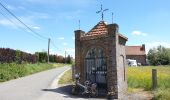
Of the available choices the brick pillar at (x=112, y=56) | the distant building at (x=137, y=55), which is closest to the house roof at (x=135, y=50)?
the distant building at (x=137, y=55)

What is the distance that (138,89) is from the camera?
2095cm

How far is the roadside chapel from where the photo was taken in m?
17.7

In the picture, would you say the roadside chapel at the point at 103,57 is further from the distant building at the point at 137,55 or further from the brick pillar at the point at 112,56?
the distant building at the point at 137,55

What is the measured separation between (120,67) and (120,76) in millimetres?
640

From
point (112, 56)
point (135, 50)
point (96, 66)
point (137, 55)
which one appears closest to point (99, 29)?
A: point (96, 66)

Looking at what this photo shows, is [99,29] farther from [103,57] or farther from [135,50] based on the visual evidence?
[135,50]

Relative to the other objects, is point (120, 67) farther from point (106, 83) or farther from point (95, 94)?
point (95, 94)

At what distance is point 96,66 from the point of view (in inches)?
758

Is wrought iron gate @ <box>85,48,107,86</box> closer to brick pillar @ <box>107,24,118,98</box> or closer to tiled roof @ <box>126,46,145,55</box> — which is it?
brick pillar @ <box>107,24,118,98</box>

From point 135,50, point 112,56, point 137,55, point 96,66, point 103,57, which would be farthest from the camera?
point 135,50

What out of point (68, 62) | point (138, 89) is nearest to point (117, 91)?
point (138, 89)

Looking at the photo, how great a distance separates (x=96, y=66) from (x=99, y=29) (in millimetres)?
2601

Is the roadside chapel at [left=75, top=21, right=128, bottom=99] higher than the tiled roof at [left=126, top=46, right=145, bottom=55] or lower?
lower

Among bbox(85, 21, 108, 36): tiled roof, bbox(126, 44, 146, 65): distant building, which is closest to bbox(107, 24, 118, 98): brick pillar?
bbox(85, 21, 108, 36): tiled roof
